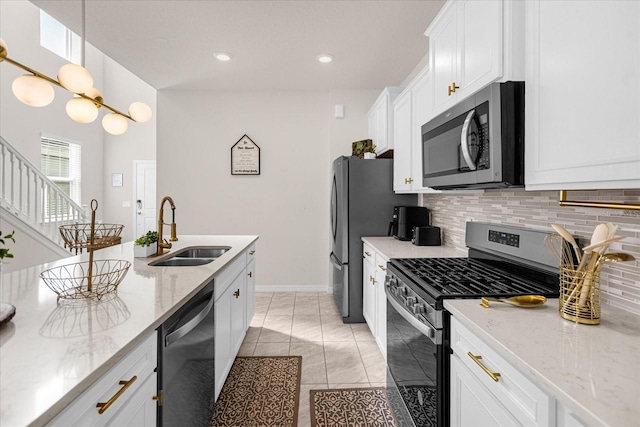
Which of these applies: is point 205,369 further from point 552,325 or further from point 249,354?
point 552,325

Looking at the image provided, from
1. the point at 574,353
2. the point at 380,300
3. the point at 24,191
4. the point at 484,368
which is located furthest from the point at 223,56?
the point at 574,353

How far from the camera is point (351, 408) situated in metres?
2.09

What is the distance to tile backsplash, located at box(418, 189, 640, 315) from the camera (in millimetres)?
1156

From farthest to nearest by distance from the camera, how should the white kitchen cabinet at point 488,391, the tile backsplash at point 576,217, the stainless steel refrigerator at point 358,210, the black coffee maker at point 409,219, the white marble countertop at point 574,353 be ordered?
the stainless steel refrigerator at point 358,210 < the black coffee maker at point 409,219 < the tile backsplash at point 576,217 < the white kitchen cabinet at point 488,391 < the white marble countertop at point 574,353

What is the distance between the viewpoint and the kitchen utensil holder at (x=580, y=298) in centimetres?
104

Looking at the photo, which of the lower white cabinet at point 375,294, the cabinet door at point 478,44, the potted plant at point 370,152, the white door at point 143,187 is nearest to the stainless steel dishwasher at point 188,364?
the lower white cabinet at point 375,294

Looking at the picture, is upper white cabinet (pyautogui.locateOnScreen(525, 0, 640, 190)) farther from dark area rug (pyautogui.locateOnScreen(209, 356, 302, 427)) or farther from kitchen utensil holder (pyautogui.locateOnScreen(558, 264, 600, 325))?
dark area rug (pyautogui.locateOnScreen(209, 356, 302, 427))

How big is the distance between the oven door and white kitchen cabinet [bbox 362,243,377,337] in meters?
0.88

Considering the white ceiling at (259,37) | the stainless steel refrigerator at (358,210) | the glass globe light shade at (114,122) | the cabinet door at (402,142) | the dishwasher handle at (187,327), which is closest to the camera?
the dishwasher handle at (187,327)

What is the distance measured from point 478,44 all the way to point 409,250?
1470 mm

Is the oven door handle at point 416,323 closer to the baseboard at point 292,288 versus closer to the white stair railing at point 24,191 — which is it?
the baseboard at point 292,288

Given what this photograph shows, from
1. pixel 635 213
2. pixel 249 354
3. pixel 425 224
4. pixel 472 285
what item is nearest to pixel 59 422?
pixel 472 285

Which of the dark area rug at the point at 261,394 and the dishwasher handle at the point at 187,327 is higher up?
the dishwasher handle at the point at 187,327

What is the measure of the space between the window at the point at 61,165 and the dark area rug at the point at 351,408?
520cm
